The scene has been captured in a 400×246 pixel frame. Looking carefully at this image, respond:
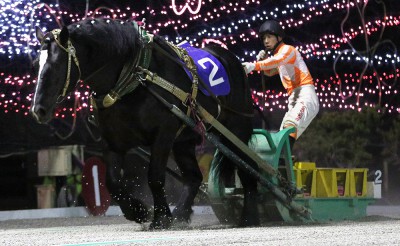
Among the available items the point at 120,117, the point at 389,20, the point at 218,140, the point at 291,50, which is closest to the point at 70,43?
the point at 120,117

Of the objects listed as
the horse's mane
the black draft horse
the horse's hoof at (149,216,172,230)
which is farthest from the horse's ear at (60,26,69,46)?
the horse's hoof at (149,216,172,230)

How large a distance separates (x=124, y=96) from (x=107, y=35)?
52 centimetres

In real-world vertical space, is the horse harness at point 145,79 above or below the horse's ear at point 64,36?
below

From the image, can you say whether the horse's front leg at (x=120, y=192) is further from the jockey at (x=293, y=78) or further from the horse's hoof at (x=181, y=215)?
the jockey at (x=293, y=78)

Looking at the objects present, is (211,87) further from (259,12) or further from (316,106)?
(259,12)

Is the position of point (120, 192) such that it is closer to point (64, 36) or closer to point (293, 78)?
point (64, 36)

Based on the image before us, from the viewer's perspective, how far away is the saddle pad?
8.53 m

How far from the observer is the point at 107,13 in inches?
501

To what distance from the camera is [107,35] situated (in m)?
7.72

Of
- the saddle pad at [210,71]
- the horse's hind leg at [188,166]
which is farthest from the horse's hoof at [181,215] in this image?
the saddle pad at [210,71]

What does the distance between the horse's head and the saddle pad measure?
143 centimetres

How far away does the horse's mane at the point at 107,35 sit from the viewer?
24.9ft

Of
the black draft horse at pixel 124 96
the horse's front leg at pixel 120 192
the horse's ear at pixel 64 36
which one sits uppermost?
the horse's ear at pixel 64 36

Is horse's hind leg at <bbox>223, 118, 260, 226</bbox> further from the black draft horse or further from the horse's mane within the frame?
the horse's mane
